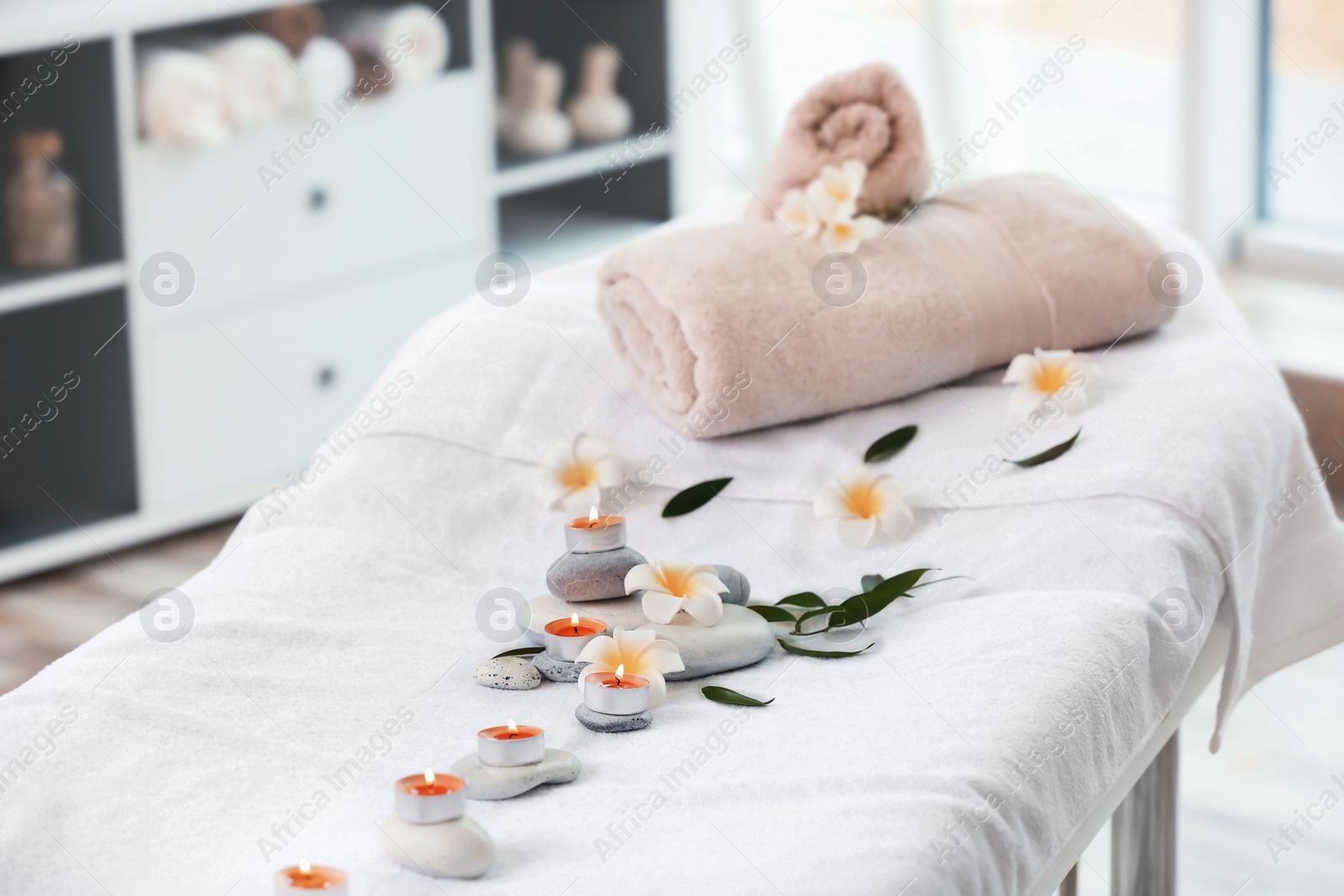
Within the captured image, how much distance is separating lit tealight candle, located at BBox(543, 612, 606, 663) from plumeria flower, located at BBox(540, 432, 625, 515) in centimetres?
17

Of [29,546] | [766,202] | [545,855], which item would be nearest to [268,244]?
[29,546]

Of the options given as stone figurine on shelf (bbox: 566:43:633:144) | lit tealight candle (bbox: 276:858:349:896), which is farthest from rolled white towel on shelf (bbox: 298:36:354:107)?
lit tealight candle (bbox: 276:858:349:896)

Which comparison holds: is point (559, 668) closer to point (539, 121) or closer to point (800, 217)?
point (800, 217)

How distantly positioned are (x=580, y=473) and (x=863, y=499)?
219mm

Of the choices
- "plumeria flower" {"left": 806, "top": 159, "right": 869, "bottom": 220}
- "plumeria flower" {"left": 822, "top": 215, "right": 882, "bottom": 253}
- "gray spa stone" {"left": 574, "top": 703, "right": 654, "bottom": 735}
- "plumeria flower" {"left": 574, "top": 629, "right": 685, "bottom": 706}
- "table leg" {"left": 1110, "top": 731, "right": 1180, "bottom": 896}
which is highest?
"plumeria flower" {"left": 806, "top": 159, "right": 869, "bottom": 220}

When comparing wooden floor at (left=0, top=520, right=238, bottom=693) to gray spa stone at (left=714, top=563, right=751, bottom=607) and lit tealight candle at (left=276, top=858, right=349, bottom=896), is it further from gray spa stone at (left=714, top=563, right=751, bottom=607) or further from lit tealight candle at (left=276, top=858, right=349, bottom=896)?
lit tealight candle at (left=276, top=858, right=349, bottom=896)

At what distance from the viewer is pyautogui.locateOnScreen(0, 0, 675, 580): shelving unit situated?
2336mm

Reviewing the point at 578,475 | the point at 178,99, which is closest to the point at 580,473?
the point at 578,475

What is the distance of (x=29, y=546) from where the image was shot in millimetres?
2369

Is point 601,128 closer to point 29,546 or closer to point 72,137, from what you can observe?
point 72,137

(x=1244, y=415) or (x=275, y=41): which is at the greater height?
(x=275, y=41)

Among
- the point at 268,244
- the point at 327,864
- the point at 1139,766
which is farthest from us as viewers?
the point at 268,244

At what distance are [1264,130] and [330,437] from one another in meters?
2.28

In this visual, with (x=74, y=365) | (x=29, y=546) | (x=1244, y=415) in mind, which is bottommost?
(x=29, y=546)
